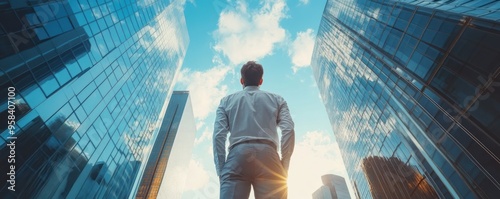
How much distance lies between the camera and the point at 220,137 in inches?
126

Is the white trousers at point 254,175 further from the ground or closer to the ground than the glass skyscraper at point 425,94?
further from the ground

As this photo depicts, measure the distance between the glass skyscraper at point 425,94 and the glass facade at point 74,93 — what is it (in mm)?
29838

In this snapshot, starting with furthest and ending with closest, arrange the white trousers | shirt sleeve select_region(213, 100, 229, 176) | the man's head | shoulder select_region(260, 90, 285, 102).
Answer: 1. the man's head
2. shoulder select_region(260, 90, 285, 102)
3. shirt sleeve select_region(213, 100, 229, 176)
4. the white trousers

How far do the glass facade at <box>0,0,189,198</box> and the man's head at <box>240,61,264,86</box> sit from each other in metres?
17.9

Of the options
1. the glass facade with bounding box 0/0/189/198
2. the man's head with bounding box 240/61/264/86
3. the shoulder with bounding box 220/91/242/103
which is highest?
the man's head with bounding box 240/61/264/86

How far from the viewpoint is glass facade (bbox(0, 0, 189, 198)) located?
15461 mm

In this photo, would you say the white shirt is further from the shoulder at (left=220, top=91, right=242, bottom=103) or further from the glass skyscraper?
the glass skyscraper

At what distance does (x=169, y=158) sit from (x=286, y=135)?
348 ft

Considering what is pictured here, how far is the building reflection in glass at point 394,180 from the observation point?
80.5 feet

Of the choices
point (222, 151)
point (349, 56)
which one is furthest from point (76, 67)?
point (349, 56)

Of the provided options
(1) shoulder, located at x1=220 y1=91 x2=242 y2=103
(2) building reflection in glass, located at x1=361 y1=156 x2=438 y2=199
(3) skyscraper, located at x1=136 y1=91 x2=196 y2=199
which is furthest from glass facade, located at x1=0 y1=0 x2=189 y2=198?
(3) skyscraper, located at x1=136 y1=91 x2=196 y2=199

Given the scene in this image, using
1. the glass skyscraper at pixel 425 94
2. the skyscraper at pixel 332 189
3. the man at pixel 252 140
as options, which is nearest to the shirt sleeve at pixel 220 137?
the man at pixel 252 140

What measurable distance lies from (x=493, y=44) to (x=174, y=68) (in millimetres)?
53276

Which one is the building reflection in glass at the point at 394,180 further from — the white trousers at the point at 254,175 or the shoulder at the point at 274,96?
A: the white trousers at the point at 254,175
